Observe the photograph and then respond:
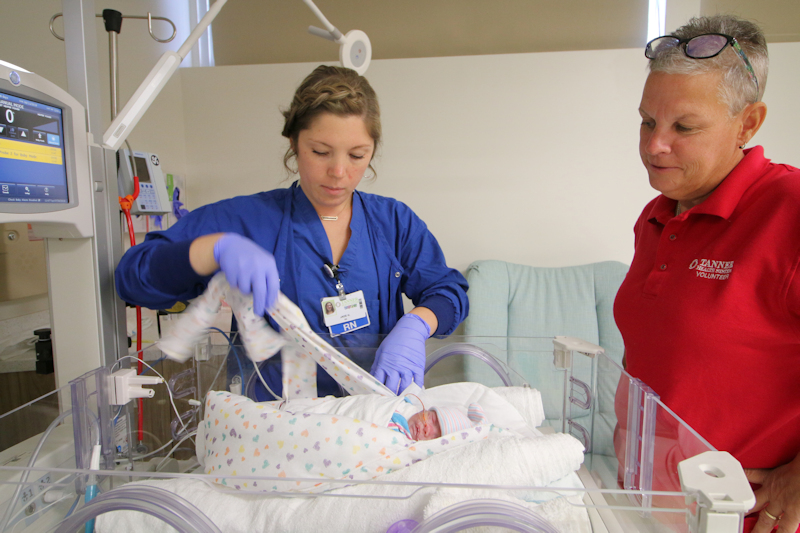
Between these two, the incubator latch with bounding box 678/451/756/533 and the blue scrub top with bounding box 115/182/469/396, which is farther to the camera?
the blue scrub top with bounding box 115/182/469/396

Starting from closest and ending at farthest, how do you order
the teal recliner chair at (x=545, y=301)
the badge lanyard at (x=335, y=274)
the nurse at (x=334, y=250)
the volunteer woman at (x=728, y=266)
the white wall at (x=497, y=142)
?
the volunteer woman at (x=728, y=266) < the nurse at (x=334, y=250) < the badge lanyard at (x=335, y=274) < the teal recliner chair at (x=545, y=301) < the white wall at (x=497, y=142)

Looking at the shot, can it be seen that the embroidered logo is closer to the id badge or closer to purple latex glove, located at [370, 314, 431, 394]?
purple latex glove, located at [370, 314, 431, 394]

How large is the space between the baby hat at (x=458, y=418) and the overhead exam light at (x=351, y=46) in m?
1.01

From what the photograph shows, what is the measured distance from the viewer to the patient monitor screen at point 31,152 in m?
0.79

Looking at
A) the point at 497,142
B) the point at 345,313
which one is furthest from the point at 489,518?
the point at 497,142

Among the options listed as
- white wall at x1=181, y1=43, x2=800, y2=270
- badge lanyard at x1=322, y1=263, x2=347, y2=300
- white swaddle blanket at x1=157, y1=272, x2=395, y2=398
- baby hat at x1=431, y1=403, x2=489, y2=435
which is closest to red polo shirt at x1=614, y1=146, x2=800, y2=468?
baby hat at x1=431, y1=403, x2=489, y2=435

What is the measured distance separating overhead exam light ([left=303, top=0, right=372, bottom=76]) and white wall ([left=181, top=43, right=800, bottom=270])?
1.14 meters

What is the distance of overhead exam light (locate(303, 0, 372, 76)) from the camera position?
1431 millimetres

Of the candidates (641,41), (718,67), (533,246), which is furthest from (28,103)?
(641,41)

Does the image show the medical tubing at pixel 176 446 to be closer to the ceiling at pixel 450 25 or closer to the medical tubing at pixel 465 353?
the medical tubing at pixel 465 353

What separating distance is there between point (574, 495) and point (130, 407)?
0.92m

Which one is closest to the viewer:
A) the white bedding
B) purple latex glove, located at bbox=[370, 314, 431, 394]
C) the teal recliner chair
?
the white bedding

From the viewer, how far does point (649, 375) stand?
1.01 m

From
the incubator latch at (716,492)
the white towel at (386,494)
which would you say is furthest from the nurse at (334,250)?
the incubator latch at (716,492)
